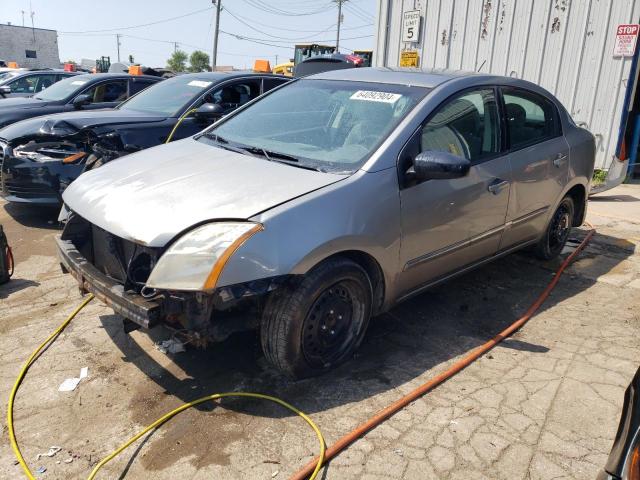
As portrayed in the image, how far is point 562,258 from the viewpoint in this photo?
5.31 m

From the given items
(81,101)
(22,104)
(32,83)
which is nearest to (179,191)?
(81,101)

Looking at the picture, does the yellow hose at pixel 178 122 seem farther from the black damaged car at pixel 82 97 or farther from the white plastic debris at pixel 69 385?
the white plastic debris at pixel 69 385

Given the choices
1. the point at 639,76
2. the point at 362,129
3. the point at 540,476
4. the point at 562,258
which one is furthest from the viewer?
the point at 639,76

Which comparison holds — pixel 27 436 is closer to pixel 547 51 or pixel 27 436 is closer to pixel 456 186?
pixel 456 186

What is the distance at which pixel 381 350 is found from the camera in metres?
3.43

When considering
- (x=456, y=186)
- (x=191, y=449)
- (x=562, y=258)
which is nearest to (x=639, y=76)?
(x=562, y=258)

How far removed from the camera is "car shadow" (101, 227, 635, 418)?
9.72 ft

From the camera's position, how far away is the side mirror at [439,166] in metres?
3.03

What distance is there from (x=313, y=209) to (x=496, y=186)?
166cm

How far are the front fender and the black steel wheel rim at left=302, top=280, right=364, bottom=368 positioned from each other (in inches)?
9.4

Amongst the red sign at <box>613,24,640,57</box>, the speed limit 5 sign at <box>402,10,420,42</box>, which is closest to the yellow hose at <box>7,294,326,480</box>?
the red sign at <box>613,24,640,57</box>

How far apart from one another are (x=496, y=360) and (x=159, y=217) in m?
2.20

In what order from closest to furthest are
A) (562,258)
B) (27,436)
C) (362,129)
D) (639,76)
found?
1. (27,436)
2. (362,129)
3. (562,258)
4. (639,76)

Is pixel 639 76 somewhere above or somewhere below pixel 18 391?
above
